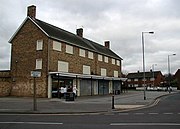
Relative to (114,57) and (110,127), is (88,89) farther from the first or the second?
(110,127)

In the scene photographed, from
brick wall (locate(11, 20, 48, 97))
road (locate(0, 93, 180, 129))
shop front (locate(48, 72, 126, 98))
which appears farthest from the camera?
brick wall (locate(11, 20, 48, 97))

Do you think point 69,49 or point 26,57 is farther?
point 69,49

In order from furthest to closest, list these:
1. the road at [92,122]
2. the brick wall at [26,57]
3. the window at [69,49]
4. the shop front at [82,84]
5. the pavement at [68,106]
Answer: the window at [69,49]
the brick wall at [26,57]
the shop front at [82,84]
the pavement at [68,106]
the road at [92,122]

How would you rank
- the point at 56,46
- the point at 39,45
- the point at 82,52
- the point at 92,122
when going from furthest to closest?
the point at 82,52 → the point at 56,46 → the point at 39,45 → the point at 92,122

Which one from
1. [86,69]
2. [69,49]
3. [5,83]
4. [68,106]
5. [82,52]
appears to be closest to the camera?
[68,106]

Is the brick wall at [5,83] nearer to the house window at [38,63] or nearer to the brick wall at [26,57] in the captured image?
the brick wall at [26,57]

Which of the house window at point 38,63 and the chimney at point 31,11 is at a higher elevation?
the chimney at point 31,11

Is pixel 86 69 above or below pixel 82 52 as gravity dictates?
below

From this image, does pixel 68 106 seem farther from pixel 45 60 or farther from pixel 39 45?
pixel 39 45

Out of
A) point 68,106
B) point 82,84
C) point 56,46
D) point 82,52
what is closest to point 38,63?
point 56,46

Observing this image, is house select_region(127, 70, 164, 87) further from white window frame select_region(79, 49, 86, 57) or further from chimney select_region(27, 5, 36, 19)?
chimney select_region(27, 5, 36, 19)

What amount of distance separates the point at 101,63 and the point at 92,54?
3976mm

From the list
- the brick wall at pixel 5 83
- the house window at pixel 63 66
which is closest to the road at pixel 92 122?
the house window at pixel 63 66

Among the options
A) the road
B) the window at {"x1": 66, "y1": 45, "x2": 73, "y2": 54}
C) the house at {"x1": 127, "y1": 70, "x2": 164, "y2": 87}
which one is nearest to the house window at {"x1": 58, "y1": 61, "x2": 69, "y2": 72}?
the window at {"x1": 66, "y1": 45, "x2": 73, "y2": 54}
